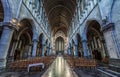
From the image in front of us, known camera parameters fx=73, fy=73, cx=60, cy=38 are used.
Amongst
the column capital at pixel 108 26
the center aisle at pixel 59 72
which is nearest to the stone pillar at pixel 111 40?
the column capital at pixel 108 26

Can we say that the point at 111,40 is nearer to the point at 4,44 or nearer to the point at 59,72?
the point at 59,72

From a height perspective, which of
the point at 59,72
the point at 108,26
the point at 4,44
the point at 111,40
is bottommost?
the point at 59,72

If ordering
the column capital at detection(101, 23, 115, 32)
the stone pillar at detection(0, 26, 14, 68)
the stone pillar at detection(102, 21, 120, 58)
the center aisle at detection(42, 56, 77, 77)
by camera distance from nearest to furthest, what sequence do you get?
the center aisle at detection(42, 56, 77, 77), the stone pillar at detection(0, 26, 14, 68), the stone pillar at detection(102, 21, 120, 58), the column capital at detection(101, 23, 115, 32)

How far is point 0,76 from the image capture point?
5.00m

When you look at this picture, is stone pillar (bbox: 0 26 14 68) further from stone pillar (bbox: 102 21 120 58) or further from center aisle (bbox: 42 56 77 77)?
stone pillar (bbox: 102 21 120 58)

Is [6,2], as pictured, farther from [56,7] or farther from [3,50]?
[56,7]

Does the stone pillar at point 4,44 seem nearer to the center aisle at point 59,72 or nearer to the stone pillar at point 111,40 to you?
the center aisle at point 59,72

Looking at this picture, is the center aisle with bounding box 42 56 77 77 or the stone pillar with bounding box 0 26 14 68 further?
the stone pillar with bounding box 0 26 14 68

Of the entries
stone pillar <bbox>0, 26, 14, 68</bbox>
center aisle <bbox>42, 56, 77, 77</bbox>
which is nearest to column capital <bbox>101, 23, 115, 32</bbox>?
center aisle <bbox>42, 56, 77, 77</bbox>

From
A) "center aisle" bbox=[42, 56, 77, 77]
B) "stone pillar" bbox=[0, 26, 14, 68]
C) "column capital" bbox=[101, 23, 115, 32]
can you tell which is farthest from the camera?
"column capital" bbox=[101, 23, 115, 32]

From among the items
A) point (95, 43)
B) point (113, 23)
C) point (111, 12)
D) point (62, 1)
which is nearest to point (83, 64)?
point (113, 23)

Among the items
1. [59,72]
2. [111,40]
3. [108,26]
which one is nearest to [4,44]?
[59,72]

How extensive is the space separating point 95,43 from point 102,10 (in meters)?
11.4

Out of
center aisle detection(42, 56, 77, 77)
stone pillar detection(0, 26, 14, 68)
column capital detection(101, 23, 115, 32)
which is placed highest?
column capital detection(101, 23, 115, 32)
